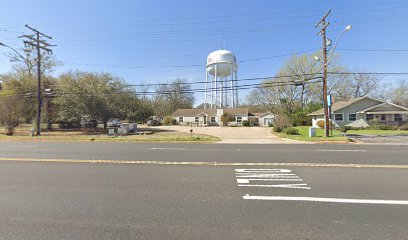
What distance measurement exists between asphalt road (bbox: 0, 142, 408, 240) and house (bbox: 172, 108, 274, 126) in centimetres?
4653

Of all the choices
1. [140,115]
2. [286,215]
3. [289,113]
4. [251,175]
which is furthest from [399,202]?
[289,113]

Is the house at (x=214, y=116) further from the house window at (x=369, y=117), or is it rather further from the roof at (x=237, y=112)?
the house window at (x=369, y=117)

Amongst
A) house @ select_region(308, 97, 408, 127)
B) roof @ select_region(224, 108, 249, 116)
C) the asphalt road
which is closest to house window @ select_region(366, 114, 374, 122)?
house @ select_region(308, 97, 408, 127)

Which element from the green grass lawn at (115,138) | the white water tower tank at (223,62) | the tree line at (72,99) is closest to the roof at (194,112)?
the white water tower tank at (223,62)

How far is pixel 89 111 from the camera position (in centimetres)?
3136

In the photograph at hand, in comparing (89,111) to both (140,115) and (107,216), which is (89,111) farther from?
(107,216)

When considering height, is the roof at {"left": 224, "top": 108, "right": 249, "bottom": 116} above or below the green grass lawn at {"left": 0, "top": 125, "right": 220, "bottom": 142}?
above

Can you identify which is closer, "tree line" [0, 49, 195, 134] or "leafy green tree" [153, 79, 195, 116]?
"tree line" [0, 49, 195, 134]

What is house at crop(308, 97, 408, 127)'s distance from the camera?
32.8 m

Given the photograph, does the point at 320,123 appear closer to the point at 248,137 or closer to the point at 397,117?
the point at 397,117

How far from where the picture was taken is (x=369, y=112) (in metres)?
33.2

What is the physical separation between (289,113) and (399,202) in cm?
4453

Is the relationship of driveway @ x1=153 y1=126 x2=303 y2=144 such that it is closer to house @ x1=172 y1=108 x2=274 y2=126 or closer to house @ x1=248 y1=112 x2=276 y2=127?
house @ x1=248 y1=112 x2=276 y2=127

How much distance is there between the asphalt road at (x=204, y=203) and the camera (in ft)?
11.4
